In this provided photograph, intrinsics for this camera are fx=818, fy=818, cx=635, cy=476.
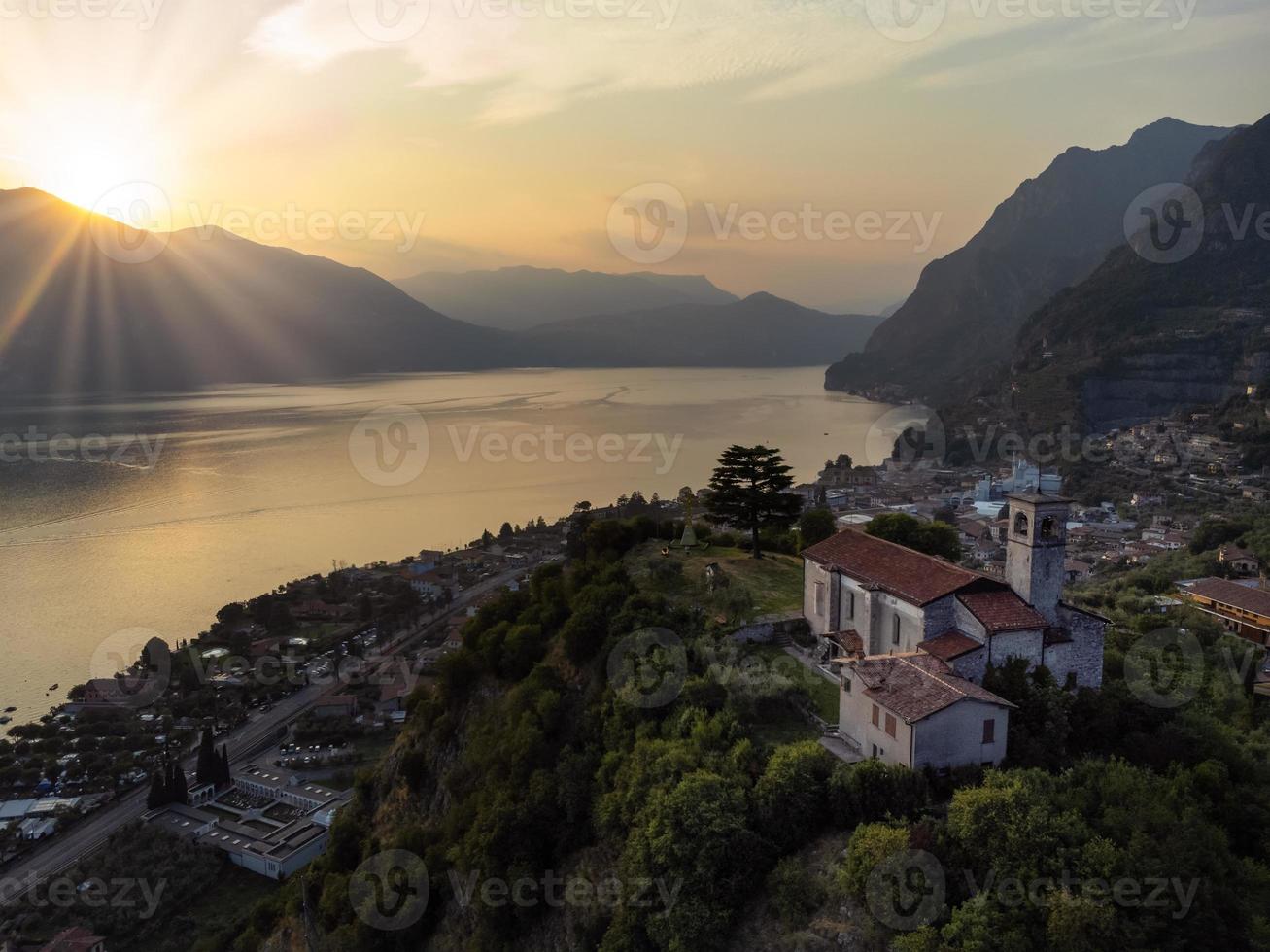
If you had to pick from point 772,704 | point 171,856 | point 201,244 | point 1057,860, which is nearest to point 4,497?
point 171,856

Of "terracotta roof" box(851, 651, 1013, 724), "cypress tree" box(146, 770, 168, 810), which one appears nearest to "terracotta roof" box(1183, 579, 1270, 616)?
"terracotta roof" box(851, 651, 1013, 724)

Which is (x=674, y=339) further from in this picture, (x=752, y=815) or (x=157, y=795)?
(x=752, y=815)

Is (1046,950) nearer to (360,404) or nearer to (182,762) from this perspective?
(182,762)

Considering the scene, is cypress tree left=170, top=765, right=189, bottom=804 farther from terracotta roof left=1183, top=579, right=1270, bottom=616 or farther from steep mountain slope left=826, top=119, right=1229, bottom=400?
steep mountain slope left=826, top=119, right=1229, bottom=400

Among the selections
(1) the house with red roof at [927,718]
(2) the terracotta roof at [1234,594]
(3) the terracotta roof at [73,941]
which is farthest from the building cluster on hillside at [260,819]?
(2) the terracotta roof at [1234,594]

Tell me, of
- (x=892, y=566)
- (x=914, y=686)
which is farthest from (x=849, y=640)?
(x=914, y=686)

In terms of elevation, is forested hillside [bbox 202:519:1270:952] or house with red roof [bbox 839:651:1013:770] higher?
house with red roof [bbox 839:651:1013:770]
